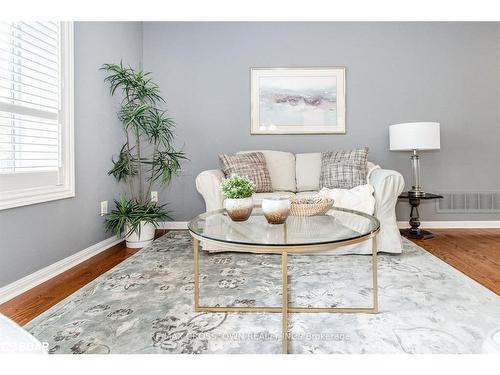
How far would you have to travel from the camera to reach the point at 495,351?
0.64 metres

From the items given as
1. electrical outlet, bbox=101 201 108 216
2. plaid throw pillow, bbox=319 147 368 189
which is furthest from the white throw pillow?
electrical outlet, bbox=101 201 108 216

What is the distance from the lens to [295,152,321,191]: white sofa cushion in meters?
2.90

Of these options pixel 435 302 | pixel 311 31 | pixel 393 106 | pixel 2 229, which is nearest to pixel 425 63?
pixel 393 106

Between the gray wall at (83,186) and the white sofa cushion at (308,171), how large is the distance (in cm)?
183

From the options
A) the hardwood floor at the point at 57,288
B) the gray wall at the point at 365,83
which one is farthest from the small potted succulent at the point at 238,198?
the gray wall at the point at 365,83

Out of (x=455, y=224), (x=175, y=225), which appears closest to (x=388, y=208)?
(x=455, y=224)

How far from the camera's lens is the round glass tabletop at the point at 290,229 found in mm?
1083

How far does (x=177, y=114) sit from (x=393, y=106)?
2.51 meters

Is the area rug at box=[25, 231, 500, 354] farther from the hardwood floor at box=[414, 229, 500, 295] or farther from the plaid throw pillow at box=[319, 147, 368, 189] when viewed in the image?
the plaid throw pillow at box=[319, 147, 368, 189]

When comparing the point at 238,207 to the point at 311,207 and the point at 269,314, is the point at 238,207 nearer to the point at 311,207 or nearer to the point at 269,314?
the point at 311,207

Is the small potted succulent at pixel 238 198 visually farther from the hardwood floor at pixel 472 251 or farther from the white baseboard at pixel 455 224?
the white baseboard at pixel 455 224

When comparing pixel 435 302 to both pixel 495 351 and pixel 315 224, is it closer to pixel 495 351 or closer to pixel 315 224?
pixel 315 224

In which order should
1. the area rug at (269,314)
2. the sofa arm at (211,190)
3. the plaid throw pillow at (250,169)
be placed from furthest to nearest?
the plaid throw pillow at (250,169), the sofa arm at (211,190), the area rug at (269,314)

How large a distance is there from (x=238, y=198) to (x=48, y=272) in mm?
1446
